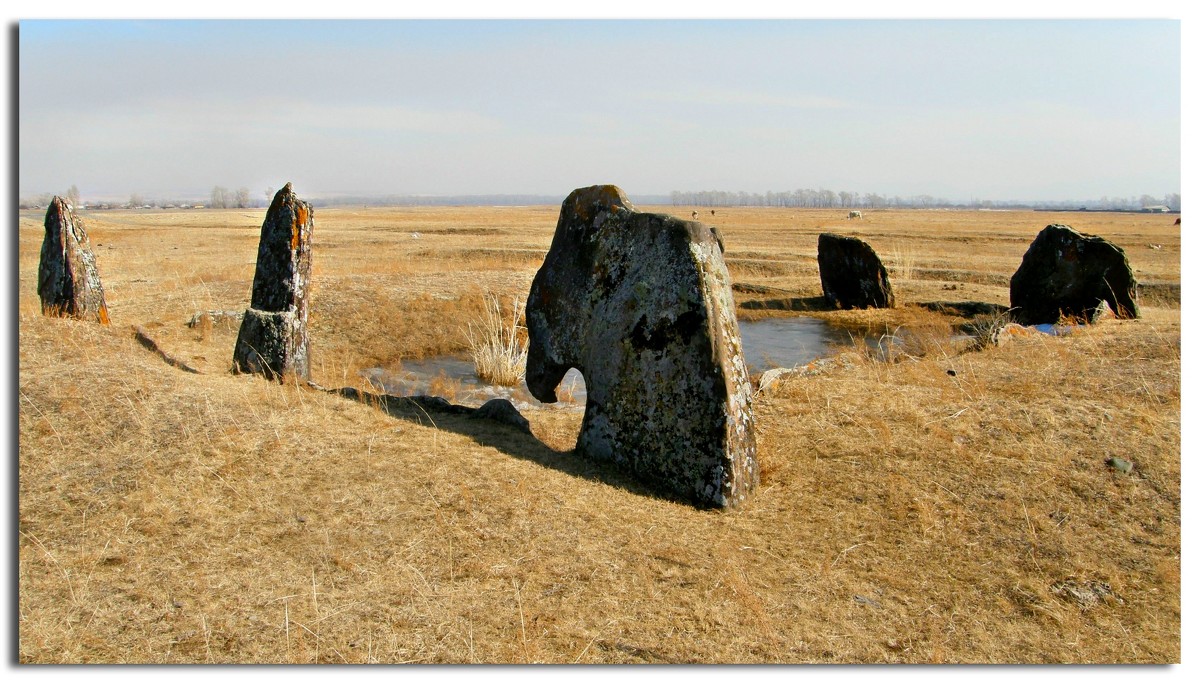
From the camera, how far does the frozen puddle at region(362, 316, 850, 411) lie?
11266mm

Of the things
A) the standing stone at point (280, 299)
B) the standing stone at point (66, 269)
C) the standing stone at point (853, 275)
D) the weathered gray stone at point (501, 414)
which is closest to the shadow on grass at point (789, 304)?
the standing stone at point (853, 275)

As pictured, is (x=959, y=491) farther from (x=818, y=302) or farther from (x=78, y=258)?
(x=818, y=302)

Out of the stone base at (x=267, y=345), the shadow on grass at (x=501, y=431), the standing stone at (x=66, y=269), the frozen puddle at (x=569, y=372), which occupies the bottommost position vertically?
the frozen puddle at (x=569, y=372)

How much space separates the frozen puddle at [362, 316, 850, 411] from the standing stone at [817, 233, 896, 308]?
145cm

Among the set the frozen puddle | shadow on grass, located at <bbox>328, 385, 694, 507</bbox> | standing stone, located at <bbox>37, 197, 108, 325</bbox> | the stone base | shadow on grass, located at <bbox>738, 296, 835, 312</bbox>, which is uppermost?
A: standing stone, located at <bbox>37, 197, 108, 325</bbox>

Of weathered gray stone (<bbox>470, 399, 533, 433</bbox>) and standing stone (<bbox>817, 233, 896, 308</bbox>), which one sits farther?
standing stone (<bbox>817, 233, 896, 308</bbox>)

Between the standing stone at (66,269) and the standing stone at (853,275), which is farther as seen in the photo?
the standing stone at (853,275)

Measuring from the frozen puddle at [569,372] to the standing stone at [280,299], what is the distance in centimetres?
118

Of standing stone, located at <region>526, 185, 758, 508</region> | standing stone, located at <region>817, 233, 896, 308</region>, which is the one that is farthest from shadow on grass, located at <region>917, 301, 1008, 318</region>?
standing stone, located at <region>526, 185, 758, 508</region>

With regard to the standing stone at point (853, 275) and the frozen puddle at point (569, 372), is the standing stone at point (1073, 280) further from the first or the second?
the frozen puddle at point (569, 372)

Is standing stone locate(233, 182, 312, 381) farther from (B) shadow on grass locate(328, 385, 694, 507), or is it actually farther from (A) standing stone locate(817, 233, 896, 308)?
(A) standing stone locate(817, 233, 896, 308)

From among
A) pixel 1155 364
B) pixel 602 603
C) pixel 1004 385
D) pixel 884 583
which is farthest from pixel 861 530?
pixel 1155 364

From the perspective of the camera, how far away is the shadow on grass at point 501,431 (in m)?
6.61

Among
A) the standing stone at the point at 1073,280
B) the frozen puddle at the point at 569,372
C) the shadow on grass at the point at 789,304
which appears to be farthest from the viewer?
the shadow on grass at the point at 789,304
